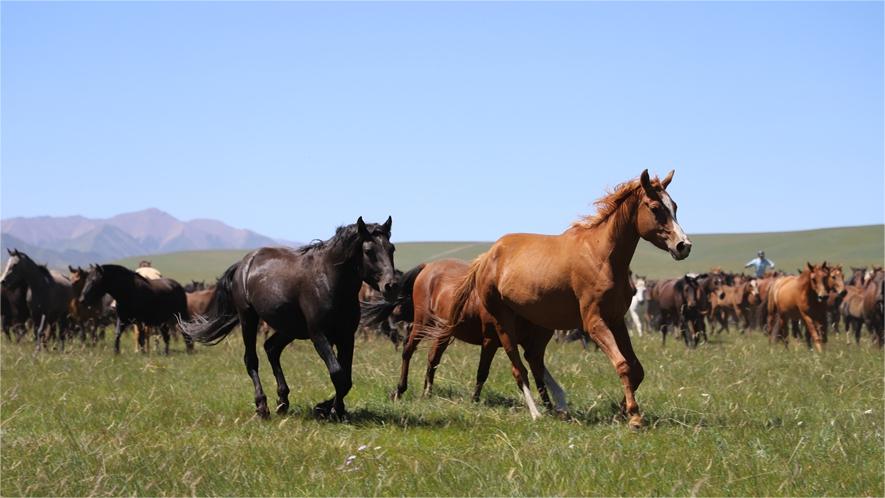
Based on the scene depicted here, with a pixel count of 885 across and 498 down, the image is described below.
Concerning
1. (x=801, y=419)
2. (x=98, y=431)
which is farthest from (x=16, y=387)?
(x=801, y=419)

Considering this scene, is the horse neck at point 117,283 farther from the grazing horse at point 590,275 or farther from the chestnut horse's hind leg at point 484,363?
the grazing horse at point 590,275

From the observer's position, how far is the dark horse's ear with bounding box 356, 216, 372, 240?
9.71 meters

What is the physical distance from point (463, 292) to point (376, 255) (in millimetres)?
1889

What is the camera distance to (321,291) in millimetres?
9867

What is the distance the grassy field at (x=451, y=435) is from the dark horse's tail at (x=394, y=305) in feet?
2.38

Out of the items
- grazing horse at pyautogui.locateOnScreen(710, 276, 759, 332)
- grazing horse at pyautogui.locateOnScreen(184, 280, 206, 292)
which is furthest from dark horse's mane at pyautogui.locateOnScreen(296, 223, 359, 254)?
grazing horse at pyautogui.locateOnScreen(184, 280, 206, 292)

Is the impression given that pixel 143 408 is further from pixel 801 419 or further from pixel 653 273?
pixel 653 273

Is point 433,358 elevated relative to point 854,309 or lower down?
elevated

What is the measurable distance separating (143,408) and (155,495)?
3685 mm

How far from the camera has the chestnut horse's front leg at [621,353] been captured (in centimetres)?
881

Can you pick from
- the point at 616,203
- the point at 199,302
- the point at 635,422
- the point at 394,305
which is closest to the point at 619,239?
the point at 616,203

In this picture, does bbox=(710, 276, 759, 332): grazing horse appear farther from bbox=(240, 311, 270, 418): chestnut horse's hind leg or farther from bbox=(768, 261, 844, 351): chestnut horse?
bbox=(240, 311, 270, 418): chestnut horse's hind leg

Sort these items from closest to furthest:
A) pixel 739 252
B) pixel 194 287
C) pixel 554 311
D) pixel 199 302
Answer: pixel 554 311 → pixel 199 302 → pixel 194 287 → pixel 739 252

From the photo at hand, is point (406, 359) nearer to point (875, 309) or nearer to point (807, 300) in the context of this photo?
point (807, 300)
